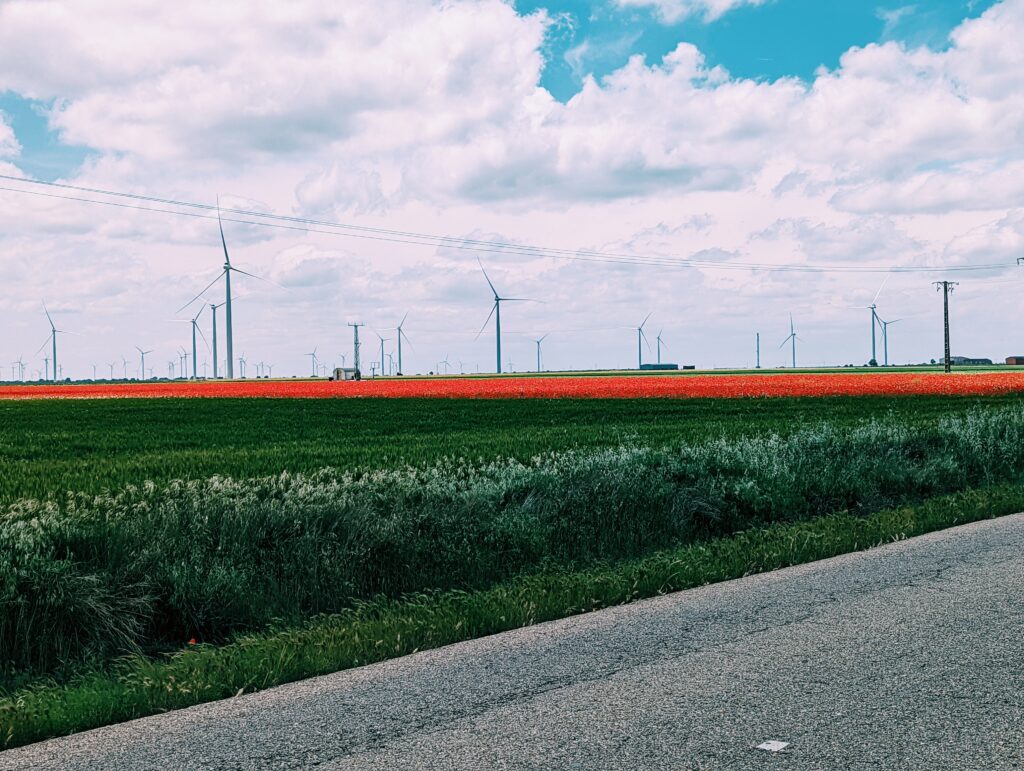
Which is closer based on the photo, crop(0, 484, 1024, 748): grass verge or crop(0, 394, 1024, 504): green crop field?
crop(0, 484, 1024, 748): grass verge

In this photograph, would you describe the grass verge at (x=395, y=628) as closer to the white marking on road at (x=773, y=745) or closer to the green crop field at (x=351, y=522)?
the green crop field at (x=351, y=522)

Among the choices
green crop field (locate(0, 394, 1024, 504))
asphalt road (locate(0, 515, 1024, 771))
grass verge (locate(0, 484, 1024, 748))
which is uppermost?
green crop field (locate(0, 394, 1024, 504))

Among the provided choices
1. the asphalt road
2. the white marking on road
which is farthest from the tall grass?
the white marking on road

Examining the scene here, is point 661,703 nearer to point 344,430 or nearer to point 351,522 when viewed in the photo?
point 351,522

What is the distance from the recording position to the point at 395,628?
8266mm

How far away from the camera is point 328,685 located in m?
6.75

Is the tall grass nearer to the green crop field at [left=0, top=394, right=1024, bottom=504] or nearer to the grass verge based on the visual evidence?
the grass verge

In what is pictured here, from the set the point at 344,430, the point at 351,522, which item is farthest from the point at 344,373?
the point at 351,522

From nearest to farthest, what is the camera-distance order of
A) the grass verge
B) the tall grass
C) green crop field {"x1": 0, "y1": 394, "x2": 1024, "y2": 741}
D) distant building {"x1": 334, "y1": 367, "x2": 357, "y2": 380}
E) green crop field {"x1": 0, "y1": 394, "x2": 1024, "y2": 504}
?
the grass verge
green crop field {"x1": 0, "y1": 394, "x2": 1024, "y2": 741}
the tall grass
green crop field {"x1": 0, "y1": 394, "x2": 1024, "y2": 504}
distant building {"x1": 334, "y1": 367, "x2": 357, "y2": 380}

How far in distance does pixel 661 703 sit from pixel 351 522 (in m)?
5.61

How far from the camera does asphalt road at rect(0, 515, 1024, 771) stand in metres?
5.17

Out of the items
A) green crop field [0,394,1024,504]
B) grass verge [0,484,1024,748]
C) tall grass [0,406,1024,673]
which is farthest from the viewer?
green crop field [0,394,1024,504]

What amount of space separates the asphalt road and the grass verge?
296mm

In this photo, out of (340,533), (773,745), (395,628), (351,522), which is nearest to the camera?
(773,745)
